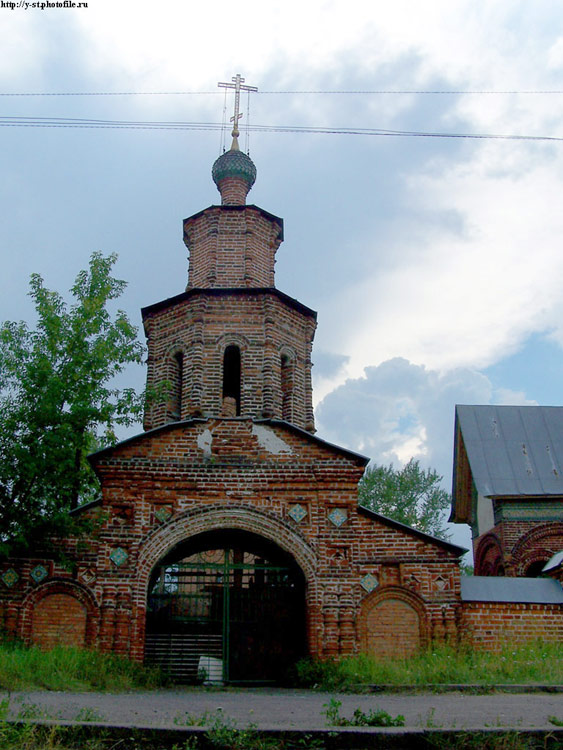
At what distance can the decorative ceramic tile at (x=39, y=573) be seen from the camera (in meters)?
11.6

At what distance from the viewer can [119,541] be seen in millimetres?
11844

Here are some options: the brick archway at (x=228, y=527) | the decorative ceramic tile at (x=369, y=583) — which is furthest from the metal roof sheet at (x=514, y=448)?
the brick archway at (x=228, y=527)

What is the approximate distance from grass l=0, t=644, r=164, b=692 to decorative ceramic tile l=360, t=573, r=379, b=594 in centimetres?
354

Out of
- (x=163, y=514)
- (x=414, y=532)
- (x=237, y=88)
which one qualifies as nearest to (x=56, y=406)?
(x=163, y=514)

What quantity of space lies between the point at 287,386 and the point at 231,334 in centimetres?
159

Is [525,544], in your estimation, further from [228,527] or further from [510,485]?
[228,527]

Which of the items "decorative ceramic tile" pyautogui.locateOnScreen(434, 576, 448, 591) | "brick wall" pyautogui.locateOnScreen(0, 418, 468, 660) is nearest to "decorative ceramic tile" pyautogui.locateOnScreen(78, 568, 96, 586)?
"brick wall" pyautogui.locateOnScreen(0, 418, 468, 660)

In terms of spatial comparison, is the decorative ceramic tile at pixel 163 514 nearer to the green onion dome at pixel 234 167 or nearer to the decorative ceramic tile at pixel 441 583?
the decorative ceramic tile at pixel 441 583

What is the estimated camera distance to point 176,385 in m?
14.9

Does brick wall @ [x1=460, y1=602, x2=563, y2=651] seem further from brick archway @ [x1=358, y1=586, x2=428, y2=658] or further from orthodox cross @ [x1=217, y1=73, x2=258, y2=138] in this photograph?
orthodox cross @ [x1=217, y1=73, x2=258, y2=138]

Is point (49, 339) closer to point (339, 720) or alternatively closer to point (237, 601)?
point (237, 601)

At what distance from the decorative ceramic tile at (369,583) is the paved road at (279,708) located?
234 cm

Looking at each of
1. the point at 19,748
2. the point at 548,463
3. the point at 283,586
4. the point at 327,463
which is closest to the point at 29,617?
the point at 283,586

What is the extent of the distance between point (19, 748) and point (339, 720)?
246 cm
